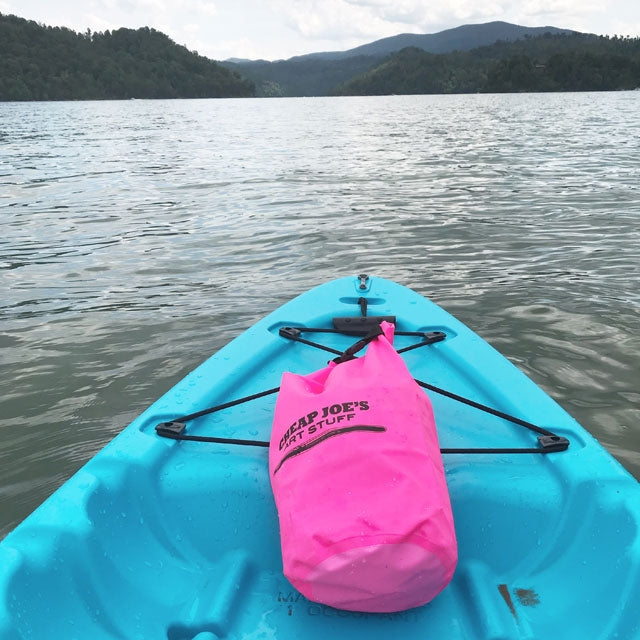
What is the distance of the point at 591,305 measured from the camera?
5.57m

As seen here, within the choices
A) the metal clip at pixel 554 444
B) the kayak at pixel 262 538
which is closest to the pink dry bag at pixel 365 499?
the kayak at pixel 262 538

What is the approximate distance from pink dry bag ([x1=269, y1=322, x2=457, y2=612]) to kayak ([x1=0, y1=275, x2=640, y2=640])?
270mm

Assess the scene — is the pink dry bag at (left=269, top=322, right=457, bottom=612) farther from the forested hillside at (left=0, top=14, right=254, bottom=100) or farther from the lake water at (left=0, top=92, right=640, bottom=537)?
A: the forested hillside at (left=0, top=14, right=254, bottom=100)

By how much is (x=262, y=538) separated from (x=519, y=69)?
4512 inches

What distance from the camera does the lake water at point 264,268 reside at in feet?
13.7

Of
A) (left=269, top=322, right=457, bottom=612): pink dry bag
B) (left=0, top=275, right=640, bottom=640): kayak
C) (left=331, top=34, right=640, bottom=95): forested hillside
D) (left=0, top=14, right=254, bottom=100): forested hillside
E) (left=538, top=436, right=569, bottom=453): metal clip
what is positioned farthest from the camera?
(left=331, top=34, right=640, bottom=95): forested hillside

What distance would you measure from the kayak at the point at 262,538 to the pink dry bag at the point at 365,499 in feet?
0.89

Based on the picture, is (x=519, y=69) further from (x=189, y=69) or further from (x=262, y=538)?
(x=262, y=538)

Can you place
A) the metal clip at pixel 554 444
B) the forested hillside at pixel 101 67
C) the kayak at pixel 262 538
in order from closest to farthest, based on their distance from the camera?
the kayak at pixel 262 538 → the metal clip at pixel 554 444 → the forested hillside at pixel 101 67

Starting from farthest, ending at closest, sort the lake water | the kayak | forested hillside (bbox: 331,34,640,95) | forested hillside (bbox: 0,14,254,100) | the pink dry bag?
forested hillside (bbox: 331,34,640,95), forested hillside (bbox: 0,14,254,100), the lake water, the kayak, the pink dry bag

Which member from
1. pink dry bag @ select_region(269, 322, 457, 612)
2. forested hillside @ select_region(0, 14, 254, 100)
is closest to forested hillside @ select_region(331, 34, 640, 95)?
forested hillside @ select_region(0, 14, 254, 100)

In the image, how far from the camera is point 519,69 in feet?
335

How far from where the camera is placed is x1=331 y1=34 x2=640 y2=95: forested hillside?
326 ft

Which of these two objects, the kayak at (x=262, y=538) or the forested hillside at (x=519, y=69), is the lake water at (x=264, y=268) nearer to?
the kayak at (x=262, y=538)
